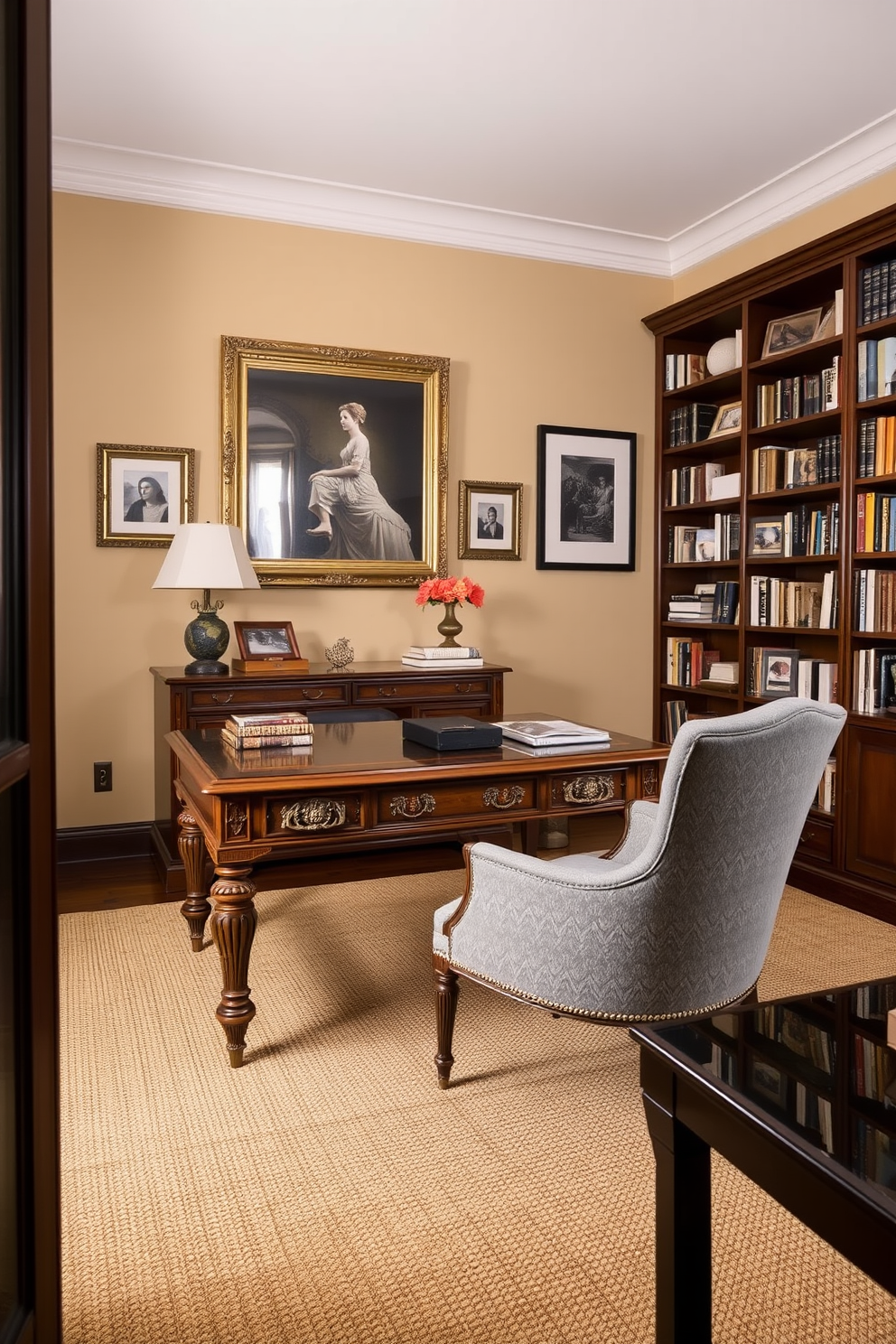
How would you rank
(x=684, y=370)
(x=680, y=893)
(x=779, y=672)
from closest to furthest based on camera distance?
(x=680, y=893) → (x=779, y=672) → (x=684, y=370)

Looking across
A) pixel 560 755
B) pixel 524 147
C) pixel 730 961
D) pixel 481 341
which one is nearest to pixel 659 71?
pixel 524 147

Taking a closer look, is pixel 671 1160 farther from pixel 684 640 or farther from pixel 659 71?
pixel 684 640

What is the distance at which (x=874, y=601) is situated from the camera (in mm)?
3986

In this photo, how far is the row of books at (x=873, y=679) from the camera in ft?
13.0

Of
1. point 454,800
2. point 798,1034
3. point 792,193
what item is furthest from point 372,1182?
point 792,193

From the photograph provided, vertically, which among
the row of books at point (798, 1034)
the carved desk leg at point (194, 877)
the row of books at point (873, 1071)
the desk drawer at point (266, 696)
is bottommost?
the carved desk leg at point (194, 877)

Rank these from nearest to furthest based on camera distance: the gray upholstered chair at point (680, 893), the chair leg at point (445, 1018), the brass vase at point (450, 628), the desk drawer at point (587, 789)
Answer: the gray upholstered chair at point (680, 893), the chair leg at point (445, 1018), the desk drawer at point (587, 789), the brass vase at point (450, 628)

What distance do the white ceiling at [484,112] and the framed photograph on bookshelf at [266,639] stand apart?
2002 millimetres

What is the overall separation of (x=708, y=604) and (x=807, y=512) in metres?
0.76

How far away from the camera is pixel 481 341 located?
5125mm

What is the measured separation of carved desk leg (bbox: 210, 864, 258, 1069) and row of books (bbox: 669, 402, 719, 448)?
147 inches

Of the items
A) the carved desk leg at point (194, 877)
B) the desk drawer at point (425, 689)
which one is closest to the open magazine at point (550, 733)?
the carved desk leg at point (194, 877)

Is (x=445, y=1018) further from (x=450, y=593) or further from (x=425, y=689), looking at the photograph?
(x=450, y=593)

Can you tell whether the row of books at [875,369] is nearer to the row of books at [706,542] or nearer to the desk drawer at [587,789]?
the row of books at [706,542]
